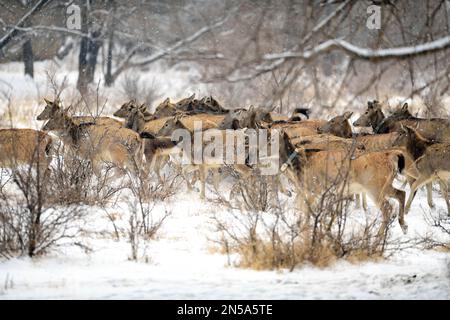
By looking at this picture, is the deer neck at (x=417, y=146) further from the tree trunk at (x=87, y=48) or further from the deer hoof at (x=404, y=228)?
the tree trunk at (x=87, y=48)

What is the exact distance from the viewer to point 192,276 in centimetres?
790

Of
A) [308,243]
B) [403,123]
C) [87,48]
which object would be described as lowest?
[308,243]

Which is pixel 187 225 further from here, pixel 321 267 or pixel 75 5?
pixel 75 5

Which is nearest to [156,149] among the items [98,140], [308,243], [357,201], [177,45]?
[98,140]

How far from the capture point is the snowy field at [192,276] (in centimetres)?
732

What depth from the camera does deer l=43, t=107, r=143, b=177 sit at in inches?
528

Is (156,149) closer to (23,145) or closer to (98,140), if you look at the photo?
(98,140)

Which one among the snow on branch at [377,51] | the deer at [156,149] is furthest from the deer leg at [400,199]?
the snow on branch at [377,51]

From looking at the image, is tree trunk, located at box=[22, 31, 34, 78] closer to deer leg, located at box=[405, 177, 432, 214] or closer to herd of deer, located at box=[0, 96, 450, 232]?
herd of deer, located at box=[0, 96, 450, 232]

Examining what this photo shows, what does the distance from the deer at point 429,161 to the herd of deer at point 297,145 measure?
0.6 inches

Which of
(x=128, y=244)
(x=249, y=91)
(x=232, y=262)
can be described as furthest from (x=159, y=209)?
(x=249, y=91)

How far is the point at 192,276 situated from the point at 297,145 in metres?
5.33

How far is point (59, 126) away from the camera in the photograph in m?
14.1
